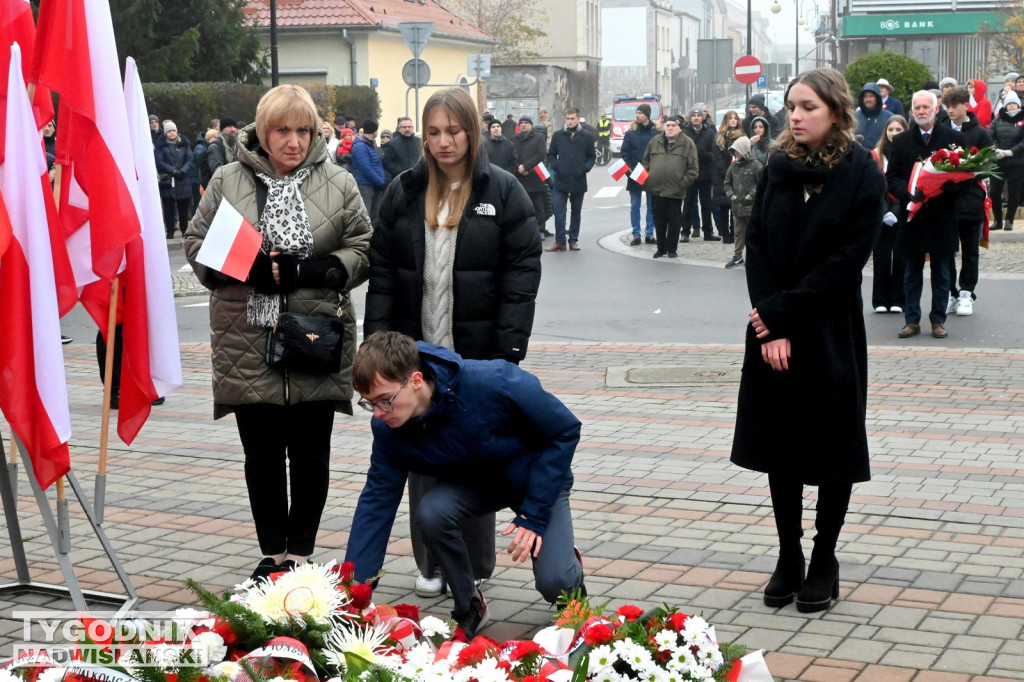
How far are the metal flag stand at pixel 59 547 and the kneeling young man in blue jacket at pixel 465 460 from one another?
986mm

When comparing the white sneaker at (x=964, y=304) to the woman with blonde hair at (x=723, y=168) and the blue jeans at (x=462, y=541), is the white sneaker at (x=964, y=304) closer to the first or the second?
the woman with blonde hair at (x=723, y=168)

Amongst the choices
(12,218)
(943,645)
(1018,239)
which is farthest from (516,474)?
(1018,239)

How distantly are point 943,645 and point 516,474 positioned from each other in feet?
4.89

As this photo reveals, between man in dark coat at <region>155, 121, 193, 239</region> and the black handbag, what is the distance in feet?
59.5

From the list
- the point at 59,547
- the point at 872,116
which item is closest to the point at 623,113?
the point at 872,116

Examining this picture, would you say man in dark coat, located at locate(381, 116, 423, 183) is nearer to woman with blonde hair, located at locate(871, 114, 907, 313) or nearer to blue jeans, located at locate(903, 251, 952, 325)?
woman with blonde hair, located at locate(871, 114, 907, 313)

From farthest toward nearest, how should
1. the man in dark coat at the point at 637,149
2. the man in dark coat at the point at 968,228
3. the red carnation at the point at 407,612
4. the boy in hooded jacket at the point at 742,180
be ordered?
the man in dark coat at the point at 637,149, the boy in hooded jacket at the point at 742,180, the man in dark coat at the point at 968,228, the red carnation at the point at 407,612

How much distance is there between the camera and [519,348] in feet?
16.4

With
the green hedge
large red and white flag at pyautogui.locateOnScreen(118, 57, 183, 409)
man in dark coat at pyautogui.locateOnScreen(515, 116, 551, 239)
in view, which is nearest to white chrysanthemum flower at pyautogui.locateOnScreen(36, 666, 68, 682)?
large red and white flag at pyautogui.locateOnScreen(118, 57, 183, 409)

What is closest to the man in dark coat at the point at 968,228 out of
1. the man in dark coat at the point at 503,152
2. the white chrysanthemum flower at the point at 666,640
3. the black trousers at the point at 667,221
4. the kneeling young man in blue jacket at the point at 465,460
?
the black trousers at the point at 667,221

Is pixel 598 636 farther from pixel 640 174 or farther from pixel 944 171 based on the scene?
pixel 640 174

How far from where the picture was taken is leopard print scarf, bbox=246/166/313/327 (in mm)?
5129

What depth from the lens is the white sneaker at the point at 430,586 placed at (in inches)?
202

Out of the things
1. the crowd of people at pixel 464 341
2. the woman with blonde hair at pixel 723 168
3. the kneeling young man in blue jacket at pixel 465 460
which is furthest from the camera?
the woman with blonde hair at pixel 723 168
